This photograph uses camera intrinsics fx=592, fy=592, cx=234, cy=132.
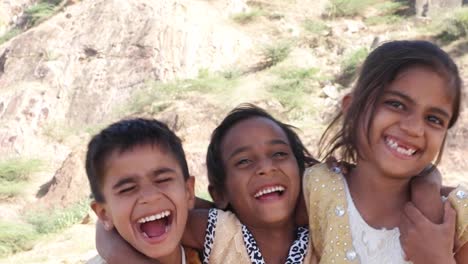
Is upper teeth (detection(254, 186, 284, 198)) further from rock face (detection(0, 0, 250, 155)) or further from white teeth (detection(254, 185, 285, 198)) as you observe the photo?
rock face (detection(0, 0, 250, 155))

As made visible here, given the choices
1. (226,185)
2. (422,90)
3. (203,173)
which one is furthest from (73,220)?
(422,90)

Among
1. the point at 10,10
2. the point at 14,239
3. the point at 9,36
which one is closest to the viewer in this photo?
the point at 14,239

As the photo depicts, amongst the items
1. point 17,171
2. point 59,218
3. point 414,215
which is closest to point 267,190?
point 414,215

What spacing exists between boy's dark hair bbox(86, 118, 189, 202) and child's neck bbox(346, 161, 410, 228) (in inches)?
21.2

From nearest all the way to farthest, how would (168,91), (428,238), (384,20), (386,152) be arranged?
(428,238)
(386,152)
(168,91)
(384,20)

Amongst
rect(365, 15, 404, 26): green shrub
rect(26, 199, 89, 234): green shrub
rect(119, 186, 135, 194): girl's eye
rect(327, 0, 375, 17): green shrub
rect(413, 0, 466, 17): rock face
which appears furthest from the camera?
rect(327, 0, 375, 17): green shrub

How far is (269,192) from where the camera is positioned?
181 cm

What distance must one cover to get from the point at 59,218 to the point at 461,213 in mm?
7620

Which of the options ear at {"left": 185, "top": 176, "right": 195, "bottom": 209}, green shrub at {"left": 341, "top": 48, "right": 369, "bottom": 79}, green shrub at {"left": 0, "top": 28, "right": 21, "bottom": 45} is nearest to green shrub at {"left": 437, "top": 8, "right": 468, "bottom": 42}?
green shrub at {"left": 341, "top": 48, "right": 369, "bottom": 79}

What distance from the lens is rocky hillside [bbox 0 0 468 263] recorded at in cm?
1048

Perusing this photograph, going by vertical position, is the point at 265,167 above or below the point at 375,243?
above

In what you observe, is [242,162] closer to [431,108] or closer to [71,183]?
[431,108]

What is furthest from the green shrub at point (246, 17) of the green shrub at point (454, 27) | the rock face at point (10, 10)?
the rock face at point (10, 10)

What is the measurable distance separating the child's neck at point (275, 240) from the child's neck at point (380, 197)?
9.3 inches
